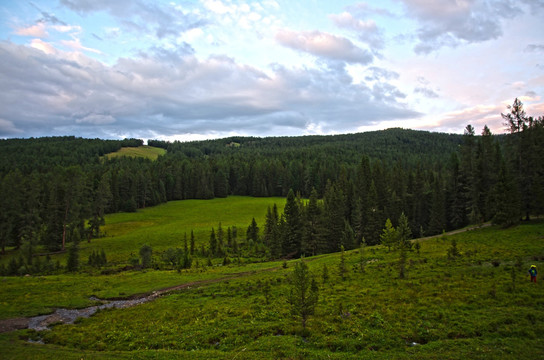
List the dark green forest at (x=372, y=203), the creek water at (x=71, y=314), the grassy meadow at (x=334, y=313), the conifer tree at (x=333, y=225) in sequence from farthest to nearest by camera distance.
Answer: the conifer tree at (x=333, y=225) → the dark green forest at (x=372, y=203) → the creek water at (x=71, y=314) → the grassy meadow at (x=334, y=313)

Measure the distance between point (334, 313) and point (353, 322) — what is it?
92.1 inches

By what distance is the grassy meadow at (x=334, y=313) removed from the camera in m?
15.6

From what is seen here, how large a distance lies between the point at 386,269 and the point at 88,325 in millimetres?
29073

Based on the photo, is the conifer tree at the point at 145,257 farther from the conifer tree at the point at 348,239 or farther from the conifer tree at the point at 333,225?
the conifer tree at the point at 348,239

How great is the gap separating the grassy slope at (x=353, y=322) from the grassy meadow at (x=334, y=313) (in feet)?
0.25

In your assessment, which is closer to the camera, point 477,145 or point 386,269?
point 386,269

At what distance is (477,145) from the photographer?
67.2 m

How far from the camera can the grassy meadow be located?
51.1 ft

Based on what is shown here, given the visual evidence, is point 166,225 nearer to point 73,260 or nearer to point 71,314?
point 73,260

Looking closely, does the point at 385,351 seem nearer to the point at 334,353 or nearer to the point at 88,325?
the point at 334,353

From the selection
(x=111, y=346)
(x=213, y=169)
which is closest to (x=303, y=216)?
(x=111, y=346)

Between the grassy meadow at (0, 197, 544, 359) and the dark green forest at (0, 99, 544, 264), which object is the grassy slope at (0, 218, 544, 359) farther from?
the dark green forest at (0, 99, 544, 264)

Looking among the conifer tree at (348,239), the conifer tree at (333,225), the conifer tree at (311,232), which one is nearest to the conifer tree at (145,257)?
the conifer tree at (311,232)

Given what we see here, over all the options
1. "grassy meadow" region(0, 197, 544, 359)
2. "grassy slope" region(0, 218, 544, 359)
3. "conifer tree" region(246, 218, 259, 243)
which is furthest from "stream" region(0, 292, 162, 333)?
"conifer tree" region(246, 218, 259, 243)
